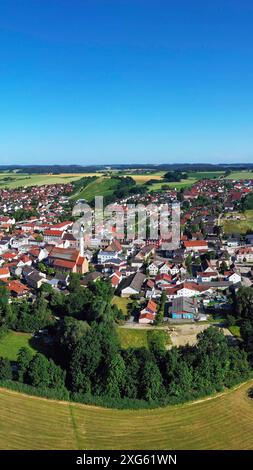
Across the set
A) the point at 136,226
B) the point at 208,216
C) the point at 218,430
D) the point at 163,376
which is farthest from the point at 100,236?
the point at 218,430

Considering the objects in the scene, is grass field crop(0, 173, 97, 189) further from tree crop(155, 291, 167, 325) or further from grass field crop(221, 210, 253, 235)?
tree crop(155, 291, 167, 325)

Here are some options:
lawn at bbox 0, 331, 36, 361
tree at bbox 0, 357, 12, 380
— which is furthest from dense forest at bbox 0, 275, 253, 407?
lawn at bbox 0, 331, 36, 361

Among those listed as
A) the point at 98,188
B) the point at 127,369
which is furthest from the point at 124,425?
the point at 98,188

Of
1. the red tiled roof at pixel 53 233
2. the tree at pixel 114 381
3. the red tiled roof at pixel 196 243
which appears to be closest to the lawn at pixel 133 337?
the tree at pixel 114 381

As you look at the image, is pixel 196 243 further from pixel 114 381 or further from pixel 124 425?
pixel 124 425
